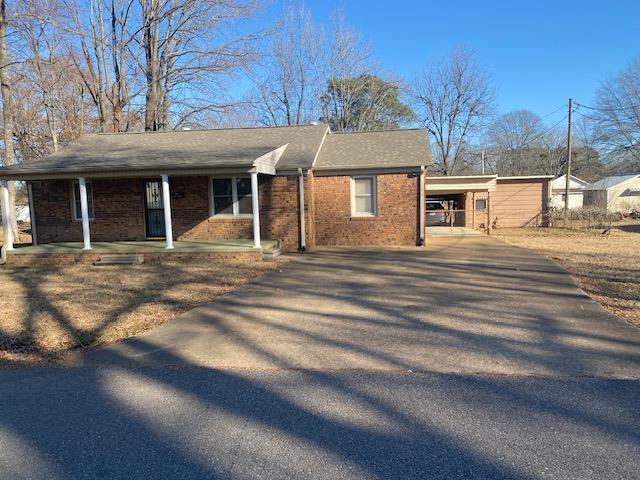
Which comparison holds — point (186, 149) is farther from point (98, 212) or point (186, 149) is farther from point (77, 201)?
point (77, 201)

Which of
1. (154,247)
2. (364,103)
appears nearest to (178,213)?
(154,247)

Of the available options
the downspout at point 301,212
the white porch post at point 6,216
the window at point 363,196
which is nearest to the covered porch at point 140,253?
the white porch post at point 6,216

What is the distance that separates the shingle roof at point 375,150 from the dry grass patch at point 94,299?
183 inches

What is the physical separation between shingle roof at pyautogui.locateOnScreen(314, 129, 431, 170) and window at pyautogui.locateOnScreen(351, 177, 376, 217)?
56 centimetres

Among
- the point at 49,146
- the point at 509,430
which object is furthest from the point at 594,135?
the point at 509,430

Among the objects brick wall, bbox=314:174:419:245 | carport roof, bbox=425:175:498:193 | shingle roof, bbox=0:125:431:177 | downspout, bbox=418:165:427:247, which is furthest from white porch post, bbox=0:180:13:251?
carport roof, bbox=425:175:498:193

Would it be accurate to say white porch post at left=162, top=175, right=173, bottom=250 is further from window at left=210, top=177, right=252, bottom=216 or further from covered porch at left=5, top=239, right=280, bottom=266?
window at left=210, top=177, right=252, bottom=216

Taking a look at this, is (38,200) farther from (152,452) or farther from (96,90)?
(152,452)

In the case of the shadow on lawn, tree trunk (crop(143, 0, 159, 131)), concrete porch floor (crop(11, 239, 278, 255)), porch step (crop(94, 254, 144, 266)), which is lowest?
the shadow on lawn

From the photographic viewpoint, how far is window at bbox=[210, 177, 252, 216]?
1420 centimetres

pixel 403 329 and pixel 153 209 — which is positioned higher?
pixel 153 209

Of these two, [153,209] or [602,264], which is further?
[153,209]

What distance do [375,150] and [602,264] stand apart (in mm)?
7748

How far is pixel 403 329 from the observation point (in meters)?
5.75
